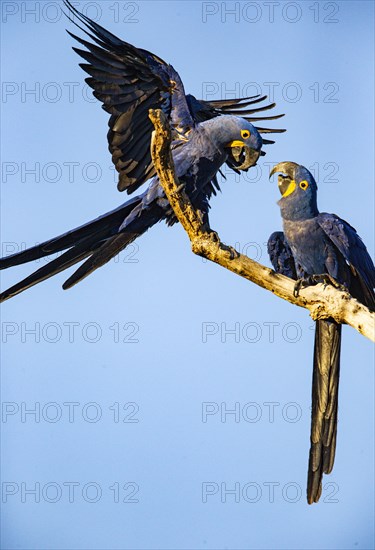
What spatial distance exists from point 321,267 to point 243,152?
1050 mm

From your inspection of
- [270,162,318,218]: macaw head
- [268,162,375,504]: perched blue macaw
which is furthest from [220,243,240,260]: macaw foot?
[270,162,318,218]: macaw head

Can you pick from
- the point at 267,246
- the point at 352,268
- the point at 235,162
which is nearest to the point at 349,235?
the point at 352,268

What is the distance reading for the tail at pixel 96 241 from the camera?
5902 mm

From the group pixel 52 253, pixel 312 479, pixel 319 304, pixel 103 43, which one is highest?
pixel 103 43

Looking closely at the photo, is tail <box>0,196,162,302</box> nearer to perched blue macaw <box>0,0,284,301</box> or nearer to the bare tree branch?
perched blue macaw <box>0,0,284,301</box>

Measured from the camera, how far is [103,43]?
6.21 meters

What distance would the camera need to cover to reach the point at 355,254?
568 centimetres

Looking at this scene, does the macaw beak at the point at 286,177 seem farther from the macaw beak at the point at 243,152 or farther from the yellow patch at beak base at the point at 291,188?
the macaw beak at the point at 243,152

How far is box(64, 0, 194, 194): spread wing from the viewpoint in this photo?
6203mm

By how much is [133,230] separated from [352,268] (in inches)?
60.2

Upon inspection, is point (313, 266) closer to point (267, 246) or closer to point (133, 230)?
point (267, 246)

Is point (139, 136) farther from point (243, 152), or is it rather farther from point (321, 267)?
point (321, 267)

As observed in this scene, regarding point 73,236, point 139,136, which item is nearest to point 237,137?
point 139,136

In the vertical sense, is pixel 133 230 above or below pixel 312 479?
above
